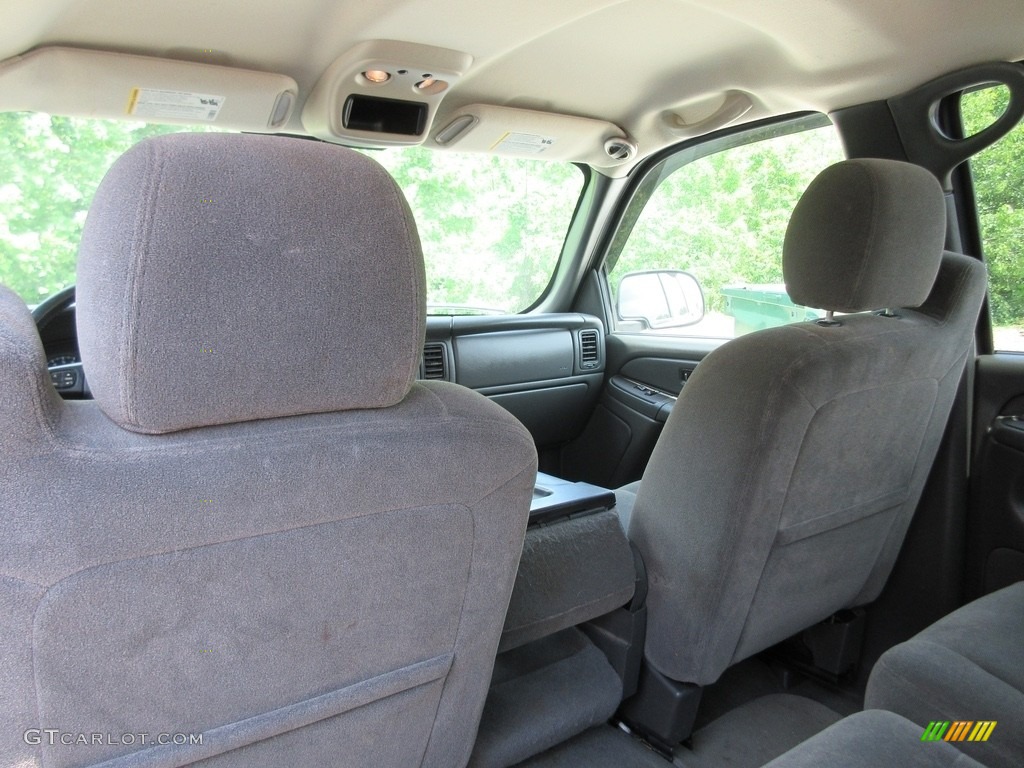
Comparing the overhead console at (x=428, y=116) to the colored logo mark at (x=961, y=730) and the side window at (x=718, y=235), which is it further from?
the colored logo mark at (x=961, y=730)

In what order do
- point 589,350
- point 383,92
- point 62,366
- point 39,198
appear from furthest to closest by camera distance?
point 589,350, point 383,92, point 39,198, point 62,366

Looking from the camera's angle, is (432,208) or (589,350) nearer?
(432,208)

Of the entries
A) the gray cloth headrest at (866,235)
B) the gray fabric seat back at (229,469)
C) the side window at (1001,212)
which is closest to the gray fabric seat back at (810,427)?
the gray cloth headrest at (866,235)

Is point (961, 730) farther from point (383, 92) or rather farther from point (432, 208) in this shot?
point (432, 208)

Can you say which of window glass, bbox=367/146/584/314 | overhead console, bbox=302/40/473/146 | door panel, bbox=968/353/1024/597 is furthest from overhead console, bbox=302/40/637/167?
door panel, bbox=968/353/1024/597

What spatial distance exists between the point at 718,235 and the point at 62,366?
8.50 feet

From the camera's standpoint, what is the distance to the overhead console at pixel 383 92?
224 cm

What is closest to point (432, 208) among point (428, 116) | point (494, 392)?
point (428, 116)

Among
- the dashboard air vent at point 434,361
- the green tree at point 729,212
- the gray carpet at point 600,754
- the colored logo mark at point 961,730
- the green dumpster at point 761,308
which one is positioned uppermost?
the green tree at point 729,212

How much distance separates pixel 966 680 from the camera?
1.44 meters

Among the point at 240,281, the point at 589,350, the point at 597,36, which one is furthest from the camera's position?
the point at 589,350

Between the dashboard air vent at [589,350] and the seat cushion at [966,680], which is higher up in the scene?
the seat cushion at [966,680]

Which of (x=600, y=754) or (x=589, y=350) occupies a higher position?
(x=589, y=350)

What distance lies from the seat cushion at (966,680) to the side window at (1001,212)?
1.11 meters
